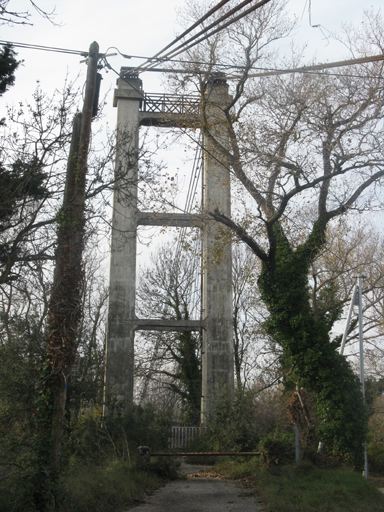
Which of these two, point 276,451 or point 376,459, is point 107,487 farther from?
point 376,459

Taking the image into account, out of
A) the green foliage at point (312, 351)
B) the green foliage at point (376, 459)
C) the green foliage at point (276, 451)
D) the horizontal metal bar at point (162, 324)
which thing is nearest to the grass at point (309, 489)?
the green foliage at point (276, 451)

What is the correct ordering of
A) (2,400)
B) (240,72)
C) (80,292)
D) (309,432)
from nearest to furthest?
(80,292) < (2,400) < (240,72) < (309,432)

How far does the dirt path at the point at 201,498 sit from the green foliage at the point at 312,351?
9.30 feet

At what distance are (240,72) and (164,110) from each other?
978 cm

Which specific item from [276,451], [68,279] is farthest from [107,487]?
[276,451]

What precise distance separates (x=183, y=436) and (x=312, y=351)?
400 inches

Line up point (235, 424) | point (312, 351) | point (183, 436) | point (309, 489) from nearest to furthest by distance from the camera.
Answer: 1. point (309, 489)
2. point (312, 351)
3. point (235, 424)
4. point (183, 436)

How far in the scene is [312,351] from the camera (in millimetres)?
12281

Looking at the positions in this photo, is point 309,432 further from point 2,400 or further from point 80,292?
point 80,292

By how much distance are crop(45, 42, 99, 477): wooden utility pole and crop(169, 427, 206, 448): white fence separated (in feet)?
44.8

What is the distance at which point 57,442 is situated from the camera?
7.04m

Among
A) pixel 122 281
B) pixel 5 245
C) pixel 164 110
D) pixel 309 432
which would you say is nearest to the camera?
pixel 5 245

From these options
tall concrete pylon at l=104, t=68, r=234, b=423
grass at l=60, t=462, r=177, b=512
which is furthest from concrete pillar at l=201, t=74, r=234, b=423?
grass at l=60, t=462, r=177, b=512

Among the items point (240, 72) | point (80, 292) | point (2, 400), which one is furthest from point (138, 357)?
A: point (80, 292)
